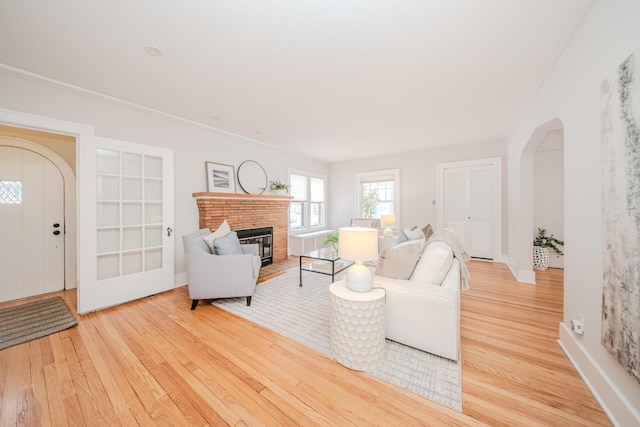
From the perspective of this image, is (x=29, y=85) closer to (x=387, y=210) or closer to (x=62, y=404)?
(x=62, y=404)

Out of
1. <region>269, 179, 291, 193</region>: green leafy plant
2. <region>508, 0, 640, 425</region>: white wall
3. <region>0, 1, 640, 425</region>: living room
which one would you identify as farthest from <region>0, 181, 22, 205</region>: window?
<region>508, 0, 640, 425</region>: white wall

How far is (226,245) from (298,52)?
2272 mm

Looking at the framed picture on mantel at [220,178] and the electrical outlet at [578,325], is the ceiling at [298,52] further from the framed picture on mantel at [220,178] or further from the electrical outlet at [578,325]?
the electrical outlet at [578,325]

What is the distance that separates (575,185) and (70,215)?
5.90 m

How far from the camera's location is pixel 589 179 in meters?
1.53

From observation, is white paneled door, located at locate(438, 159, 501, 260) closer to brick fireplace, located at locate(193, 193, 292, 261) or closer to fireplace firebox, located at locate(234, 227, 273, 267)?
brick fireplace, located at locate(193, 193, 292, 261)

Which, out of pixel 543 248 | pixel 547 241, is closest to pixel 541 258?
pixel 543 248

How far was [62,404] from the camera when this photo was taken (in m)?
1.41

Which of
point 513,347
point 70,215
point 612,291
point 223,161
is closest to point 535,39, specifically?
point 612,291

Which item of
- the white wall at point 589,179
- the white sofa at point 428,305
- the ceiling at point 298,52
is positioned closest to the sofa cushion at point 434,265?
the white sofa at point 428,305

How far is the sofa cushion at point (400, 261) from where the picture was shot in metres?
2.02

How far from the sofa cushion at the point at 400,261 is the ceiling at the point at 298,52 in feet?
5.82

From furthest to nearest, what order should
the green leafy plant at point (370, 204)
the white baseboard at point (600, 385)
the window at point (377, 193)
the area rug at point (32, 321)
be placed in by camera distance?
the green leafy plant at point (370, 204) < the window at point (377, 193) < the area rug at point (32, 321) < the white baseboard at point (600, 385)

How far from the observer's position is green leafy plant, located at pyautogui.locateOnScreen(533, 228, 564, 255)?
408 centimetres
